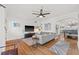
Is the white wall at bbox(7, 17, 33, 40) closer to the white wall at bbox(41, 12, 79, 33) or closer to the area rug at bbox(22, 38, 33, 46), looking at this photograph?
the area rug at bbox(22, 38, 33, 46)

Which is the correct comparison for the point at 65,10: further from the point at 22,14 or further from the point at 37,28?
the point at 22,14

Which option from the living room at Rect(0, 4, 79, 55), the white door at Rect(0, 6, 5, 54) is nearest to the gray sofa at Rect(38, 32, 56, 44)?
the living room at Rect(0, 4, 79, 55)

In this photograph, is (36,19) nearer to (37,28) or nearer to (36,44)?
(37,28)

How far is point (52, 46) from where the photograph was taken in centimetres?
206

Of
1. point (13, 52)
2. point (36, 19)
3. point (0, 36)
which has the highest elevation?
point (36, 19)

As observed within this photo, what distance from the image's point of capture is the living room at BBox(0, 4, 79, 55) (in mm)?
2021

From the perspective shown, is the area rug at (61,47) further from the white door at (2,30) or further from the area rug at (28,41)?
the white door at (2,30)

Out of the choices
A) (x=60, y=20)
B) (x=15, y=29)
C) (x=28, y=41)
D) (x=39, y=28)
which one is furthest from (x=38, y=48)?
(x=60, y=20)

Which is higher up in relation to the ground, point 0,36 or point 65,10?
A: point 65,10

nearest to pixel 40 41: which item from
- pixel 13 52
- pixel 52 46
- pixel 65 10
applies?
pixel 52 46

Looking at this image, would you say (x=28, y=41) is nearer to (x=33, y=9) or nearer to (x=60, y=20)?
(x=33, y=9)

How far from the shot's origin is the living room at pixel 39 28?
2.02 m

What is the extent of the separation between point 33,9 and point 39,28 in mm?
373

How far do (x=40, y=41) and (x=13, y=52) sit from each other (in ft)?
1.79
